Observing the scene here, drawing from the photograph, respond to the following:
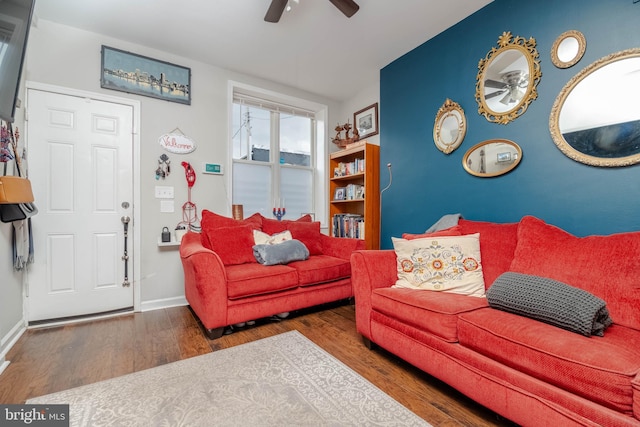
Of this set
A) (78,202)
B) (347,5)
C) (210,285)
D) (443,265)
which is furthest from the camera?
(78,202)

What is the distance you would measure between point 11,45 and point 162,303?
229 cm

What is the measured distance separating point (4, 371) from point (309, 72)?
3.64 meters

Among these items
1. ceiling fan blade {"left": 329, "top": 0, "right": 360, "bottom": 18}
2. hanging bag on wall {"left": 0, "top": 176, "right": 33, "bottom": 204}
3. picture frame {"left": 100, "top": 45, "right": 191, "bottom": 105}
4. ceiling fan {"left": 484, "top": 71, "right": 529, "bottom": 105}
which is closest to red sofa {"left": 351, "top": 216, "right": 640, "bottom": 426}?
ceiling fan {"left": 484, "top": 71, "right": 529, "bottom": 105}

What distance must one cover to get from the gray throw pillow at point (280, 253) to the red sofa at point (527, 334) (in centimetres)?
87

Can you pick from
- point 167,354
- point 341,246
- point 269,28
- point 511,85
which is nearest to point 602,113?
point 511,85

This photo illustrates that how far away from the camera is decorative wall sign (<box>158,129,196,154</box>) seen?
2857 mm

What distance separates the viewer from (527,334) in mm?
1170

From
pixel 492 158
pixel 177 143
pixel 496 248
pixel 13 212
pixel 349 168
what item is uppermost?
pixel 177 143

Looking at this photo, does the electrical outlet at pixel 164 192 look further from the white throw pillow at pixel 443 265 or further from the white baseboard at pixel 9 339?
the white throw pillow at pixel 443 265

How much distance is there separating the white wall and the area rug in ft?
4.60

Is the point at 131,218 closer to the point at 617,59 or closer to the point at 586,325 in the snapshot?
the point at 586,325

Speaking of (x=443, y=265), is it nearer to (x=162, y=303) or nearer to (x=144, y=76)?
(x=162, y=303)

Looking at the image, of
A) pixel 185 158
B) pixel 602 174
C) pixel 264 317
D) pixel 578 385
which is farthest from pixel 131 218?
pixel 602 174

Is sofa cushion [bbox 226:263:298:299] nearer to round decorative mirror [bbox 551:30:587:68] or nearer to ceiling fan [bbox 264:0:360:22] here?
ceiling fan [bbox 264:0:360:22]
